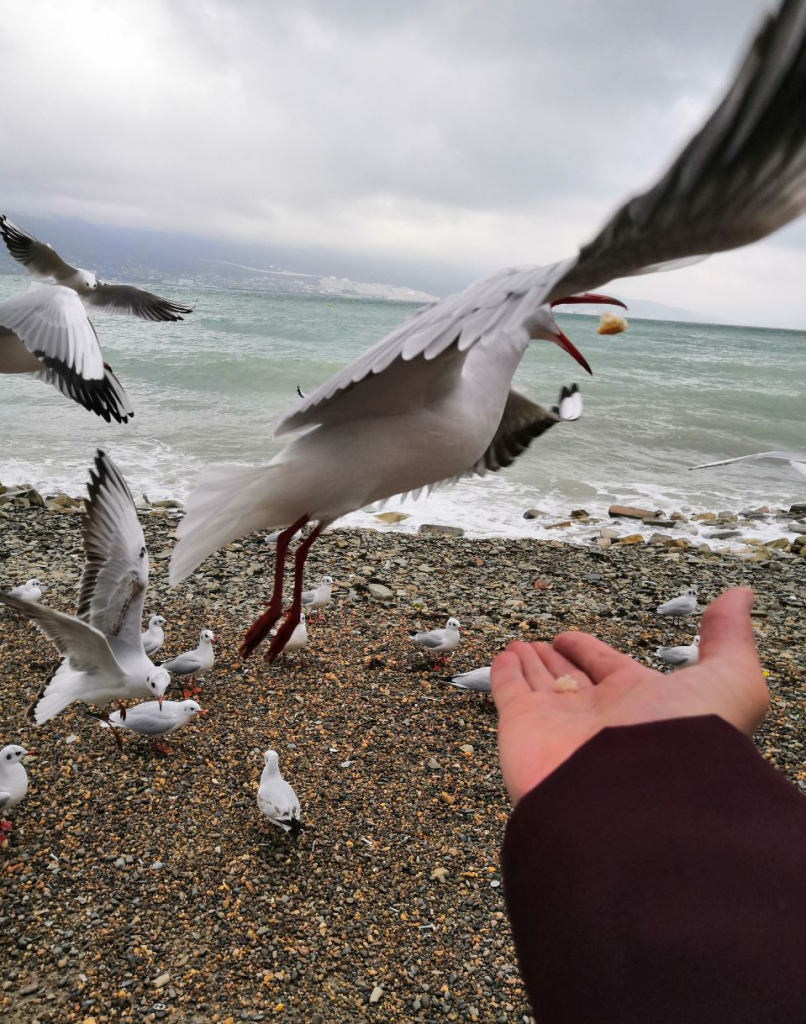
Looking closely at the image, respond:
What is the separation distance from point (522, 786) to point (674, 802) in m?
0.30

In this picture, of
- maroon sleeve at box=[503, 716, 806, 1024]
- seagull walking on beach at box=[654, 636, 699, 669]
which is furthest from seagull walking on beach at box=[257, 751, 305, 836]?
seagull walking on beach at box=[654, 636, 699, 669]

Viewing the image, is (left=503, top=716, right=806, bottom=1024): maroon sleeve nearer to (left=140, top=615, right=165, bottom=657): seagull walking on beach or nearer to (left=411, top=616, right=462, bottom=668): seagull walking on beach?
(left=411, top=616, right=462, bottom=668): seagull walking on beach

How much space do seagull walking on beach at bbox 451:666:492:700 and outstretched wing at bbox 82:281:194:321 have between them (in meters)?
3.90

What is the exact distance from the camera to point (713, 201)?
3.67 feet

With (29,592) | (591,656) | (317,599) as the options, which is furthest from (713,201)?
(29,592)

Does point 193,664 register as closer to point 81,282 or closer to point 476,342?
point 476,342

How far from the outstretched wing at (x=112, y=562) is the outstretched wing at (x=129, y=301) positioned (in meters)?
3.05

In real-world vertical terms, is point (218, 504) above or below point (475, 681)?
above

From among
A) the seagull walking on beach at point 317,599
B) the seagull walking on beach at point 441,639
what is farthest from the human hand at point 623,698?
the seagull walking on beach at point 317,599

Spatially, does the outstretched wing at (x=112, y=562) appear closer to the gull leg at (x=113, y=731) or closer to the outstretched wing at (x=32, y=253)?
the gull leg at (x=113, y=731)

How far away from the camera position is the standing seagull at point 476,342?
1.02 m

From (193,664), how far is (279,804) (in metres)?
1.22

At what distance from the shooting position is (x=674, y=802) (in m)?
0.78

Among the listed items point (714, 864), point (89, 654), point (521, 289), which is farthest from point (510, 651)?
point (89, 654)
